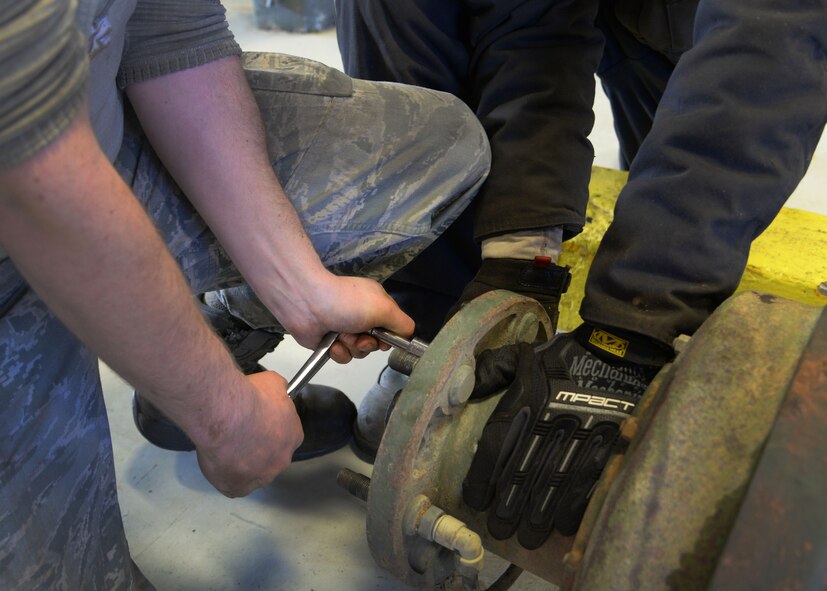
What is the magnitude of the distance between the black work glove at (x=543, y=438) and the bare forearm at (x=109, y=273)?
251mm

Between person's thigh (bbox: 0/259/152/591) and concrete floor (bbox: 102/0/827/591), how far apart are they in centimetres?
23

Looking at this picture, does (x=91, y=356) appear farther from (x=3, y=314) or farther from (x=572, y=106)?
(x=572, y=106)

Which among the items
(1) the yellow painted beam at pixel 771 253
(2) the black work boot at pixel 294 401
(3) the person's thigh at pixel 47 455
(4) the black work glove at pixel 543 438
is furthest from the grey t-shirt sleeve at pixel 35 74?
(1) the yellow painted beam at pixel 771 253

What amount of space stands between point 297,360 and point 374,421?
272 millimetres

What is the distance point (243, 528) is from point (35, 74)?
796 mm

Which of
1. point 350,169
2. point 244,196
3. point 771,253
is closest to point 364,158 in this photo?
point 350,169

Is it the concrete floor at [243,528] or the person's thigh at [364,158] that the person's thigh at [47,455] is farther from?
the person's thigh at [364,158]

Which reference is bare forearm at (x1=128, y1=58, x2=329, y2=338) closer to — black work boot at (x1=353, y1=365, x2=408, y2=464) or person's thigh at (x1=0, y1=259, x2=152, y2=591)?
person's thigh at (x1=0, y1=259, x2=152, y2=591)

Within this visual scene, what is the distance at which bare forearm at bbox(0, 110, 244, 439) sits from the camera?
499 millimetres

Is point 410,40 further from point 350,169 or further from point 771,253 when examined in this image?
point 771,253

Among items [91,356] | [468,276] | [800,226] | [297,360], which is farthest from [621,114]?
[91,356]

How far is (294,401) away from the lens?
48.0 inches

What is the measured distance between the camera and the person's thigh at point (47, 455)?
723 millimetres

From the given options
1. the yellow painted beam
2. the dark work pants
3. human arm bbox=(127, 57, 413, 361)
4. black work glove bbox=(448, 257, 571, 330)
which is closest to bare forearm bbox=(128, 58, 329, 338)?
human arm bbox=(127, 57, 413, 361)
